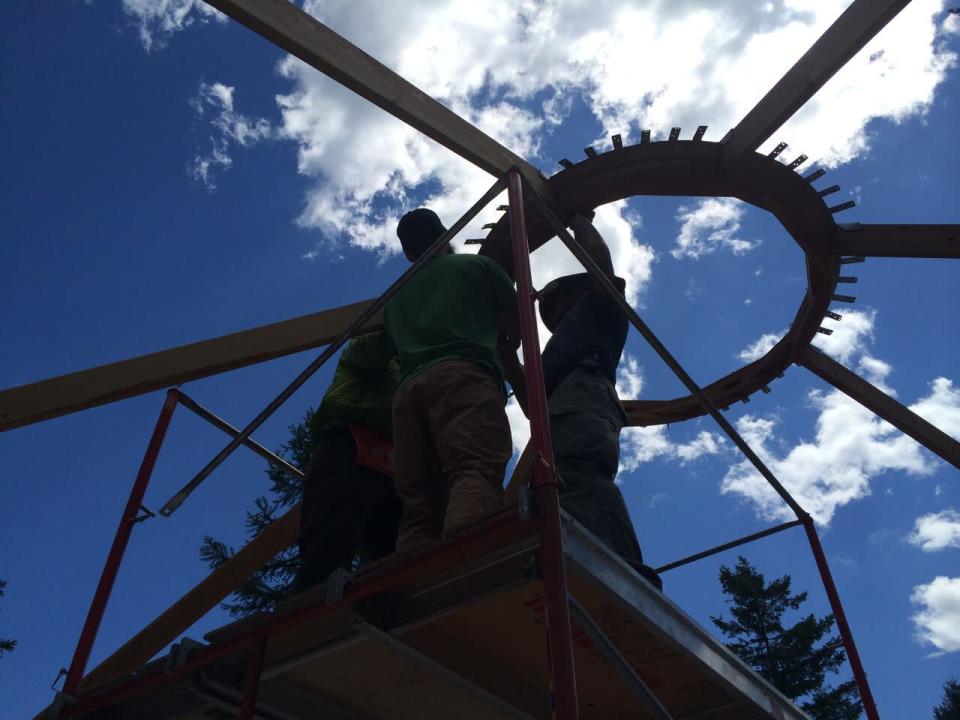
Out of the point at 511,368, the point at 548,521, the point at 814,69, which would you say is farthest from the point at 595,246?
the point at 548,521

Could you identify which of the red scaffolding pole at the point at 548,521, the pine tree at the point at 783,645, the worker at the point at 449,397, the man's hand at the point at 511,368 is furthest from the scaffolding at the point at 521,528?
the pine tree at the point at 783,645

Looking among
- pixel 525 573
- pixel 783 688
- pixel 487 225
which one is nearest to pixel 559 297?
pixel 487 225

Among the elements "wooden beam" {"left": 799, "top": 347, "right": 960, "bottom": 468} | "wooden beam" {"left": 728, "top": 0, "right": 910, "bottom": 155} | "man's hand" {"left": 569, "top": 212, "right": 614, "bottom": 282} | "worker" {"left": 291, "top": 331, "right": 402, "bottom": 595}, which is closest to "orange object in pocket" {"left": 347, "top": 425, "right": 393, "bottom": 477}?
"worker" {"left": 291, "top": 331, "right": 402, "bottom": 595}

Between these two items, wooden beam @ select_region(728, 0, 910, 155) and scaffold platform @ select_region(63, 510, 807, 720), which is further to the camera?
wooden beam @ select_region(728, 0, 910, 155)

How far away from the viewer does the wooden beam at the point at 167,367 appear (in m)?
4.67

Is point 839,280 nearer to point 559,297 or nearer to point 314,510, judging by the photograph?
point 559,297

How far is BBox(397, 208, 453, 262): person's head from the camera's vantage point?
5.02 metres

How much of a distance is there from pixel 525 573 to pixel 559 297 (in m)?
3.23

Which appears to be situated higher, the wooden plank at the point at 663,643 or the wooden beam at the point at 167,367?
the wooden beam at the point at 167,367

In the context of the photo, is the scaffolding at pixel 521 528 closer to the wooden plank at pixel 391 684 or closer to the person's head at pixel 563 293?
the wooden plank at pixel 391 684

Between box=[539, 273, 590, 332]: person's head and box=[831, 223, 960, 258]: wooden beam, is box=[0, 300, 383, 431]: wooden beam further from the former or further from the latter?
box=[831, 223, 960, 258]: wooden beam

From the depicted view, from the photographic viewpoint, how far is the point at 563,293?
585 cm

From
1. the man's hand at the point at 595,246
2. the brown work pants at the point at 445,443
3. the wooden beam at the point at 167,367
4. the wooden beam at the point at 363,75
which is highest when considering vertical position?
the wooden beam at the point at 363,75

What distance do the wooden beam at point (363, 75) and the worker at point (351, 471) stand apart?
1326 mm
